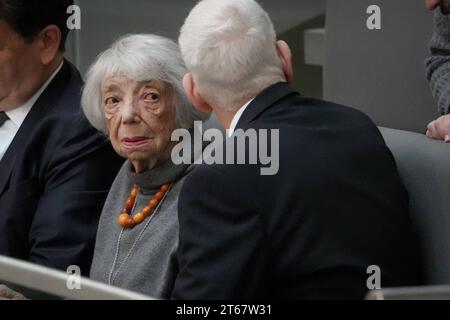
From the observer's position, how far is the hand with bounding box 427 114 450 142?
7.04ft

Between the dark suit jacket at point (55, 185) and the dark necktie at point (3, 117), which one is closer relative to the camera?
the dark suit jacket at point (55, 185)

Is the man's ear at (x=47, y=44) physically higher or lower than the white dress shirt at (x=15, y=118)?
higher

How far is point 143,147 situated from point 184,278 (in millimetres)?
549

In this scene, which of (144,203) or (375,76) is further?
(375,76)

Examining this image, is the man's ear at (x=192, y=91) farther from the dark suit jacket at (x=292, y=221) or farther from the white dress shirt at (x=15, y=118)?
the white dress shirt at (x=15, y=118)

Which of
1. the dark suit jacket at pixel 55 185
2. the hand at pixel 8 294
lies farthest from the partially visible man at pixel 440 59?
the hand at pixel 8 294

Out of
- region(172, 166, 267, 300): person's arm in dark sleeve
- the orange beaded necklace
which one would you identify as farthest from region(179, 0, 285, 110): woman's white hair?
the orange beaded necklace

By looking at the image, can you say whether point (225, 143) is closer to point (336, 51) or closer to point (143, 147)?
point (143, 147)

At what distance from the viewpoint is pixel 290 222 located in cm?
177

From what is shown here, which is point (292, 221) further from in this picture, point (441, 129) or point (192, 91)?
point (441, 129)

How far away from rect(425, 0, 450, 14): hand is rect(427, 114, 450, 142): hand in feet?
0.82

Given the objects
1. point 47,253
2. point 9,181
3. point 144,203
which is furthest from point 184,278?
point 9,181

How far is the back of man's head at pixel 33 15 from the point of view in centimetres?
247

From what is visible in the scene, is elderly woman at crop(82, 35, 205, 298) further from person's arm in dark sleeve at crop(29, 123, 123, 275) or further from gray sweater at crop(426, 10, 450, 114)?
gray sweater at crop(426, 10, 450, 114)
